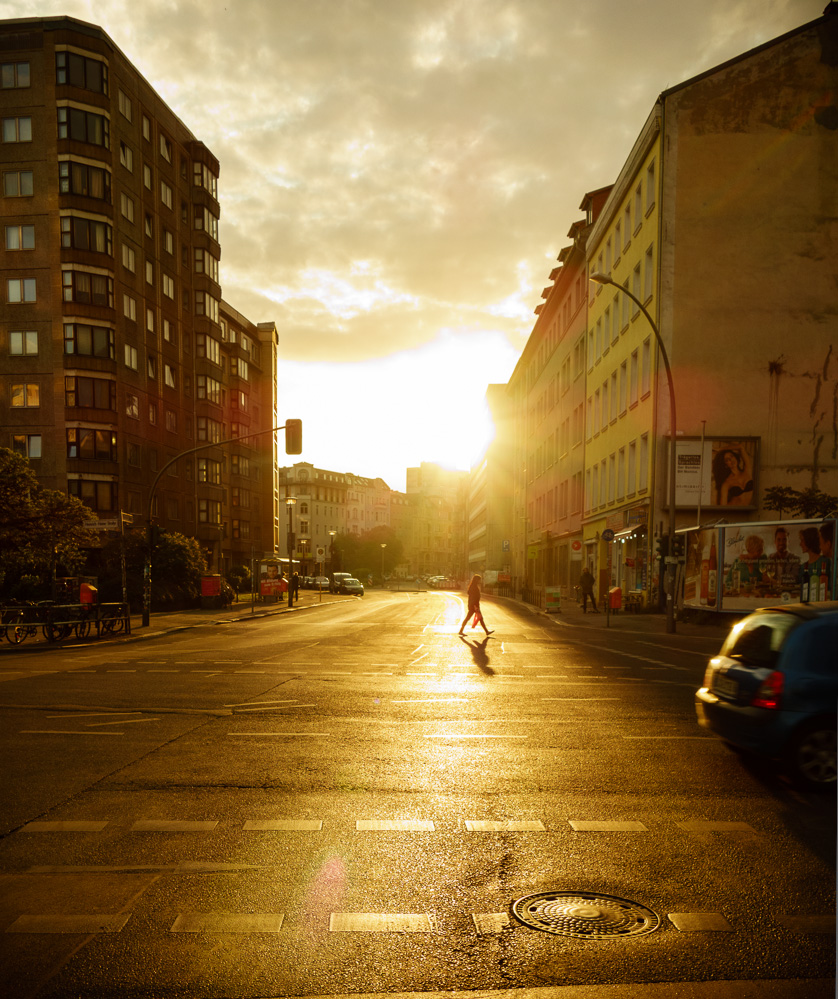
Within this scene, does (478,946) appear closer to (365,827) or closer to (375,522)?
(365,827)

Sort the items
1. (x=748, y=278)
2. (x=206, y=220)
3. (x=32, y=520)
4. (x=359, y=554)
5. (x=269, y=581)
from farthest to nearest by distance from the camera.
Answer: (x=359, y=554)
(x=206, y=220)
(x=269, y=581)
(x=748, y=278)
(x=32, y=520)

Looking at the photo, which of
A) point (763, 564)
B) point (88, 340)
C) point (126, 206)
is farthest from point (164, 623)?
point (126, 206)

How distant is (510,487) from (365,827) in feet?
329

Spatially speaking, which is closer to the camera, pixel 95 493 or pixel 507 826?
pixel 507 826

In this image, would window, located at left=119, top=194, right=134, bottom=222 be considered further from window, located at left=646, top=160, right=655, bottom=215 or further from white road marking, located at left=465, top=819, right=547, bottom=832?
white road marking, located at left=465, top=819, right=547, bottom=832

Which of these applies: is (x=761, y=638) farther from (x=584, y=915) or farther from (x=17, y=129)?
(x=17, y=129)

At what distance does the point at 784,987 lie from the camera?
12.0 feet

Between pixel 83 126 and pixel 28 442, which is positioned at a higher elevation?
pixel 83 126

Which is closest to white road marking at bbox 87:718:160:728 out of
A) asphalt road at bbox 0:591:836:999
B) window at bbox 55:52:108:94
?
asphalt road at bbox 0:591:836:999

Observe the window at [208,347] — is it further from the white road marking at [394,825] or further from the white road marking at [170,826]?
the white road marking at [394,825]

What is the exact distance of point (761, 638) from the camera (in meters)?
7.52

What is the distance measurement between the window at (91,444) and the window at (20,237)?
9628 mm

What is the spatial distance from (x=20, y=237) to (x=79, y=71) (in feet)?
29.0

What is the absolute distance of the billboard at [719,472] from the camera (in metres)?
32.1
